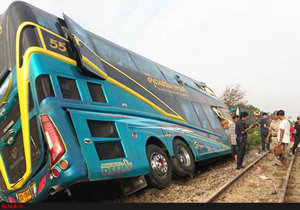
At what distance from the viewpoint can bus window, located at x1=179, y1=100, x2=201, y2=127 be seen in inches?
292

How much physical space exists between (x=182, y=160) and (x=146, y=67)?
277cm

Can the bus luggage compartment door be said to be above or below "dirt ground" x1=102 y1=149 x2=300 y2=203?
above

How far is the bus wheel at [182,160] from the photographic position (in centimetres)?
586

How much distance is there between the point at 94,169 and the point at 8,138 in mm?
1677

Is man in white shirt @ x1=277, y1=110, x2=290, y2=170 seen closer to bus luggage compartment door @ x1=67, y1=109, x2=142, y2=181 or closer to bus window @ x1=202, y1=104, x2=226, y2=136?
bus window @ x1=202, y1=104, x2=226, y2=136

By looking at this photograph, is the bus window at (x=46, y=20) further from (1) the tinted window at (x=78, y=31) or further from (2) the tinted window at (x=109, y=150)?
(2) the tinted window at (x=109, y=150)

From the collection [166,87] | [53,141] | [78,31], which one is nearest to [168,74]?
[166,87]

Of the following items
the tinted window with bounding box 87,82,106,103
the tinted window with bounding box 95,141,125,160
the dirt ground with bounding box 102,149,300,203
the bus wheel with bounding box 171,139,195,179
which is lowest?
A: the dirt ground with bounding box 102,149,300,203

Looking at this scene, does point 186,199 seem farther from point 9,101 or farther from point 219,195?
point 9,101

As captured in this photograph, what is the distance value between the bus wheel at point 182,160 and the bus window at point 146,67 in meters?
2.04

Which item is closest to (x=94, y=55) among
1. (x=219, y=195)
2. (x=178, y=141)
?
(x=178, y=141)

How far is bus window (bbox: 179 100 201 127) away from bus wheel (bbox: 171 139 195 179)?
112cm

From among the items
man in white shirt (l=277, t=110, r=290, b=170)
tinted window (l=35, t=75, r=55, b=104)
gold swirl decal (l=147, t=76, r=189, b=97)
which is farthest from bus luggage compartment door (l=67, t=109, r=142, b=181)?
man in white shirt (l=277, t=110, r=290, b=170)

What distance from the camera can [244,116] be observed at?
7.55 meters
